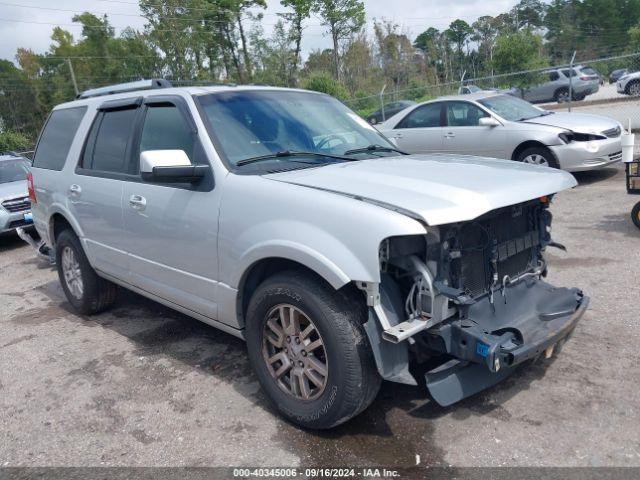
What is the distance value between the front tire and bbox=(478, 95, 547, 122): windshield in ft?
24.7

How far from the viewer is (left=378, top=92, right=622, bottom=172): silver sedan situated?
8844 mm

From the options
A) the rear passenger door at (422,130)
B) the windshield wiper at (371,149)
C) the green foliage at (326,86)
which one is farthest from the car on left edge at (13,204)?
the green foliage at (326,86)

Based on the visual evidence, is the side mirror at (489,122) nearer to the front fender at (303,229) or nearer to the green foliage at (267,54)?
the front fender at (303,229)

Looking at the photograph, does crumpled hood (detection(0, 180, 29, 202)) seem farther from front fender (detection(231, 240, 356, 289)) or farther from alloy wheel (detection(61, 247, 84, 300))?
front fender (detection(231, 240, 356, 289))

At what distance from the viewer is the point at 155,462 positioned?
10.2 ft

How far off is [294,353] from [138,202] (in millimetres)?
1773

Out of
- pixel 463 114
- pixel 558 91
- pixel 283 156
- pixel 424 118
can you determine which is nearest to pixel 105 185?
pixel 283 156

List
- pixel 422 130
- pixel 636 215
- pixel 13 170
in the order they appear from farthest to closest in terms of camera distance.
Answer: pixel 13 170 → pixel 422 130 → pixel 636 215

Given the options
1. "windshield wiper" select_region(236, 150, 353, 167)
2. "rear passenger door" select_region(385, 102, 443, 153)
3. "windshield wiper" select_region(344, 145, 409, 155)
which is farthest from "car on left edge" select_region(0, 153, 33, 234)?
"windshield wiper" select_region(344, 145, 409, 155)

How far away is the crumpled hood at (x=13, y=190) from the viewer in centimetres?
989

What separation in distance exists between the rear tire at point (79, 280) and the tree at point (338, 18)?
3543 cm

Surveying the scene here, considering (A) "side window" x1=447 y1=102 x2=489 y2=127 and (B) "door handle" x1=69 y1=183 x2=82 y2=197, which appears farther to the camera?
(A) "side window" x1=447 y1=102 x2=489 y2=127

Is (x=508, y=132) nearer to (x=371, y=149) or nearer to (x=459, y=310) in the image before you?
(x=371, y=149)

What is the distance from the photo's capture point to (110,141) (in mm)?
4754
